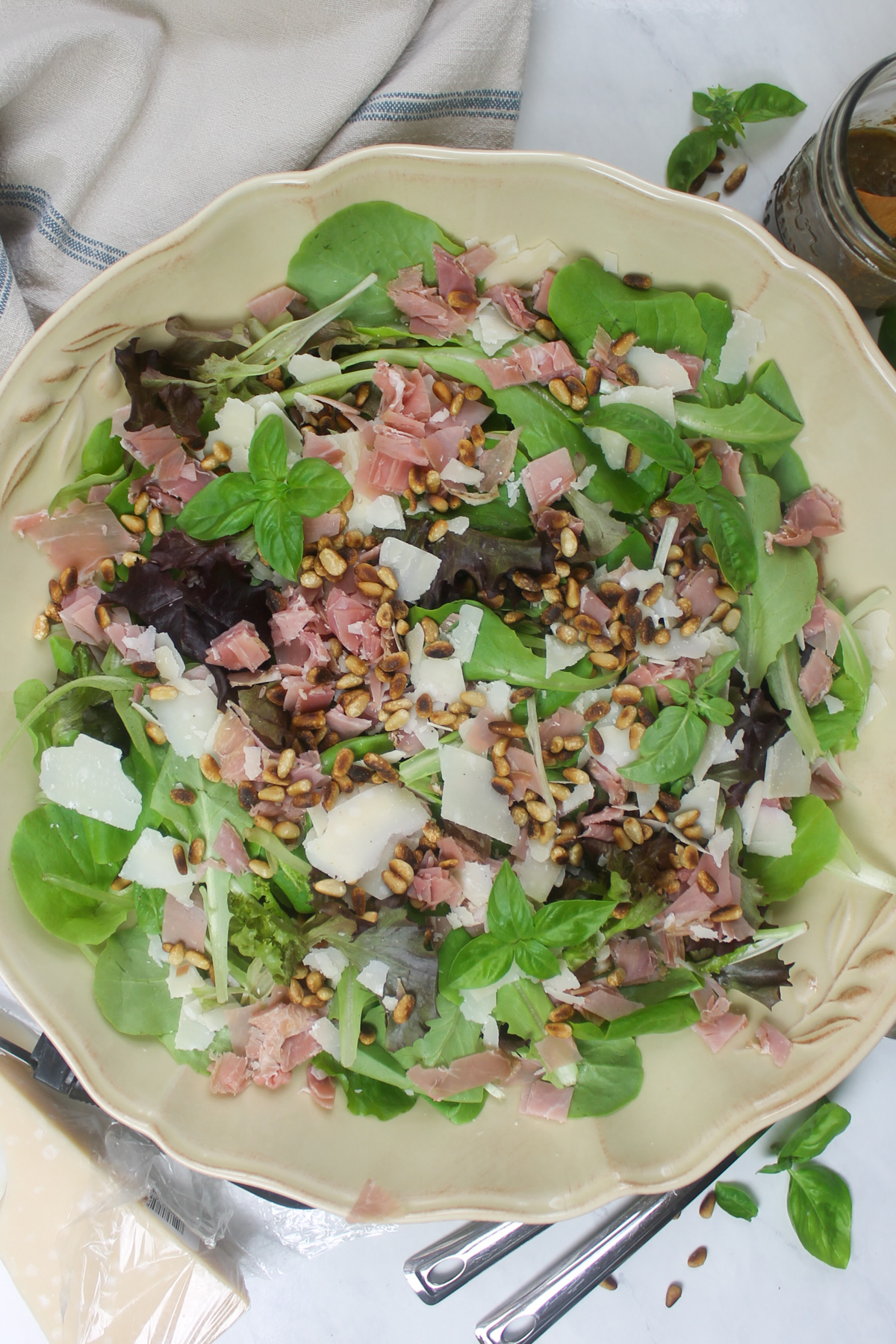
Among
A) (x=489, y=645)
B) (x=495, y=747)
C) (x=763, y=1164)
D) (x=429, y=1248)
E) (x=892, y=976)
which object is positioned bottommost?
(x=429, y=1248)

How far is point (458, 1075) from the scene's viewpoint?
1.38 metres

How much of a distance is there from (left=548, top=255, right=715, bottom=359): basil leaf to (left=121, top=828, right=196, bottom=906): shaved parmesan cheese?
99 cm

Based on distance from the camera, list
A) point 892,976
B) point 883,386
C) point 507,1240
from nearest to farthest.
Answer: point 883,386, point 892,976, point 507,1240

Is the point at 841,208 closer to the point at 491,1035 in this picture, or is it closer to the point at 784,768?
the point at 784,768

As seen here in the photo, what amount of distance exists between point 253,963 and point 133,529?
0.71 metres

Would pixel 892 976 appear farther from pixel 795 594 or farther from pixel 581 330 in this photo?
pixel 581 330

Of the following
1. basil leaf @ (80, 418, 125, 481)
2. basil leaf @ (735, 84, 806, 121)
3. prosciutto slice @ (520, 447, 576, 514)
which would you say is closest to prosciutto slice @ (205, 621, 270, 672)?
basil leaf @ (80, 418, 125, 481)

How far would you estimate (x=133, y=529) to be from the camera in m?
1.32

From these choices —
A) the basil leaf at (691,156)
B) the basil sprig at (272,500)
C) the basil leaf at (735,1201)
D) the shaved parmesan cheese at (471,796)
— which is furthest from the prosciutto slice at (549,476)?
the basil leaf at (735,1201)

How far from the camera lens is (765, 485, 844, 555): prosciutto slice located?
4.37 ft

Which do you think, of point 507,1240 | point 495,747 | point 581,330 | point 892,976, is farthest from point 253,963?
point 581,330

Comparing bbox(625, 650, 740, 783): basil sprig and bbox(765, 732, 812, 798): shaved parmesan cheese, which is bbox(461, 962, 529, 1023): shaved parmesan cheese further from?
bbox(765, 732, 812, 798): shaved parmesan cheese

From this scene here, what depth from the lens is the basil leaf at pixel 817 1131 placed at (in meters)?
1.69

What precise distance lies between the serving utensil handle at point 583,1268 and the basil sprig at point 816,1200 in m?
0.09
